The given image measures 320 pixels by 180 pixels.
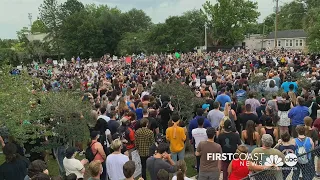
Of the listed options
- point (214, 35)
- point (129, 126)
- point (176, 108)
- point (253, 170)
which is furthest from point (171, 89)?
point (214, 35)

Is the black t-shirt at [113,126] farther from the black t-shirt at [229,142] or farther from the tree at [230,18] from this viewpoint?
the tree at [230,18]

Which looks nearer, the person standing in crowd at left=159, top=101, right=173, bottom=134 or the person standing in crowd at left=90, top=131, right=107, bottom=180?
the person standing in crowd at left=90, top=131, right=107, bottom=180

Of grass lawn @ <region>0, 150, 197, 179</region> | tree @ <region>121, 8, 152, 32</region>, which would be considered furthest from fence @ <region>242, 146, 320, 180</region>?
tree @ <region>121, 8, 152, 32</region>

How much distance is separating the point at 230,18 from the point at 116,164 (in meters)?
61.7

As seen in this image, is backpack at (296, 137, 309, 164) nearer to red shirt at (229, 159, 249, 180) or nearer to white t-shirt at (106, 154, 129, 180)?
red shirt at (229, 159, 249, 180)

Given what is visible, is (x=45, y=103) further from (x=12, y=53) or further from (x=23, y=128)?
(x=12, y=53)

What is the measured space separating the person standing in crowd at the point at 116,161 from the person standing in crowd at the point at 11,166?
1.49 metres

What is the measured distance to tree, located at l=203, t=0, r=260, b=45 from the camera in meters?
63.7

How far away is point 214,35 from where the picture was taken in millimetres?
64125

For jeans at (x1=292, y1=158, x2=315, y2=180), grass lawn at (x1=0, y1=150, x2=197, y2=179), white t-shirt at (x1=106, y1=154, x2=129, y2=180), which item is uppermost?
white t-shirt at (x1=106, y1=154, x2=129, y2=180)

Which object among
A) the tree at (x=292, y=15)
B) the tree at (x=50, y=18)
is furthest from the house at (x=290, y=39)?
the tree at (x=50, y=18)

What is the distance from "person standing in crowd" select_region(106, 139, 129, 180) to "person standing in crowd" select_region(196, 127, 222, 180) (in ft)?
4.36

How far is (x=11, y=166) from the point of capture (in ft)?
18.5

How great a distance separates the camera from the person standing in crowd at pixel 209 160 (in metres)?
5.72
